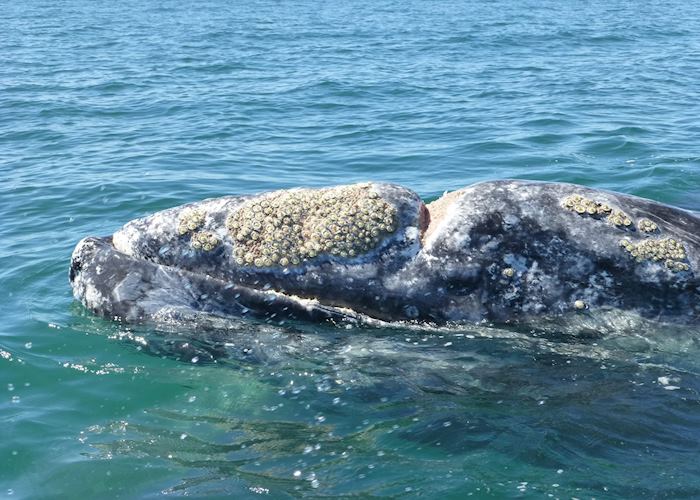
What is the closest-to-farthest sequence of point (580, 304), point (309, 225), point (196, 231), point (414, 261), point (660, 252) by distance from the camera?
1. point (660, 252)
2. point (580, 304)
3. point (414, 261)
4. point (309, 225)
5. point (196, 231)

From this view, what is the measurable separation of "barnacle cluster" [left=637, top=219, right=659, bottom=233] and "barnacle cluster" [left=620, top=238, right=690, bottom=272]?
109mm

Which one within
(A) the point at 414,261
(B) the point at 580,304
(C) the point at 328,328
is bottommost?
(C) the point at 328,328

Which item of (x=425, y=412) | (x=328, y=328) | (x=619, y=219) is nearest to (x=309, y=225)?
(x=328, y=328)

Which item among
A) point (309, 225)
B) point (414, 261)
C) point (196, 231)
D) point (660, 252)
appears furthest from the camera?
point (196, 231)

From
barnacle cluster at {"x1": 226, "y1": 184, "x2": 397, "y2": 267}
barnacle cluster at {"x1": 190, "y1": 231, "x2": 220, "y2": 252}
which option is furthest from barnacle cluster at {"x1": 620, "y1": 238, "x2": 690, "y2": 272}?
barnacle cluster at {"x1": 190, "y1": 231, "x2": 220, "y2": 252}

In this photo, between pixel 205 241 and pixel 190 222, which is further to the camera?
pixel 190 222

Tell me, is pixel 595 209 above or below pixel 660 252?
above

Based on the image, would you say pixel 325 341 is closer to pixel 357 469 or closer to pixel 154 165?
pixel 357 469

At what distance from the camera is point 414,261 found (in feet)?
23.9

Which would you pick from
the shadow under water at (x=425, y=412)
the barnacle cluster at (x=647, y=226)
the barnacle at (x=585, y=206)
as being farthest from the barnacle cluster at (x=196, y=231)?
the barnacle cluster at (x=647, y=226)

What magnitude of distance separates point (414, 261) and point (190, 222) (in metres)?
1.86

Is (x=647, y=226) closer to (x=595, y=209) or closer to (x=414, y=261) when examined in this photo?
(x=595, y=209)

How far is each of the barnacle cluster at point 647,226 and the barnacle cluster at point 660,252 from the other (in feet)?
0.36

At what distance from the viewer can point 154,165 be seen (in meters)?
15.4
